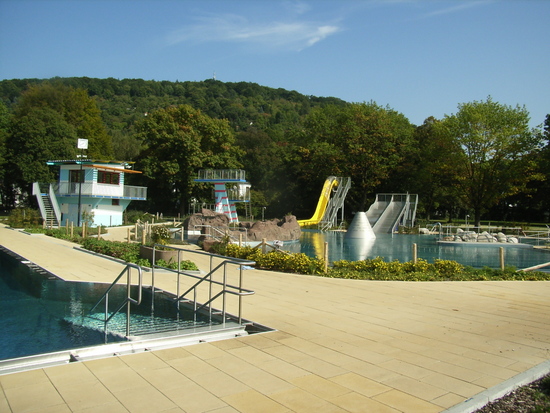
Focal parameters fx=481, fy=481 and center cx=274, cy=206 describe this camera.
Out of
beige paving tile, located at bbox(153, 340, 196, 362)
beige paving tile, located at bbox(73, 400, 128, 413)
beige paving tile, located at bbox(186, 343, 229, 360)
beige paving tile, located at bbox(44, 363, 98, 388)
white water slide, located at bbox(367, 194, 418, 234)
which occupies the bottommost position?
beige paving tile, located at bbox(73, 400, 128, 413)

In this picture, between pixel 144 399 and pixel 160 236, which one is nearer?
pixel 144 399

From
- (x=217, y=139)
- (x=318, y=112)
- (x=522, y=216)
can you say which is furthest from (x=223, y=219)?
(x=522, y=216)

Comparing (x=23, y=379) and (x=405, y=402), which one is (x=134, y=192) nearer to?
(x=23, y=379)

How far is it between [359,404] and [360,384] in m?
0.60

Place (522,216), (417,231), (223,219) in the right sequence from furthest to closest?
(522,216) → (417,231) → (223,219)

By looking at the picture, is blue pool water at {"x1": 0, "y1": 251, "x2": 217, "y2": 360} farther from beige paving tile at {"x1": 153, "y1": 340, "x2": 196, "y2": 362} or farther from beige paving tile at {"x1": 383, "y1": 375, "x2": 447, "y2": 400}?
beige paving tile at {"x1": 383, "y1": 375, "x2": 447, "y2": 400}

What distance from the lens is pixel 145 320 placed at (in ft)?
31.2

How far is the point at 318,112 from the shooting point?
57656 millimetres

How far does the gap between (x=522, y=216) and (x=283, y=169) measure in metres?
27.6

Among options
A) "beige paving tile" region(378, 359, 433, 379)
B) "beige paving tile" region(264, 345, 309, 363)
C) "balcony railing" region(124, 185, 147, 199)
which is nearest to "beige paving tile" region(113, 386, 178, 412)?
"beige paving tile" region(264, 345, 309, 363)

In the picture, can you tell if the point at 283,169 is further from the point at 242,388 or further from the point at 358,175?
the point at 242,388

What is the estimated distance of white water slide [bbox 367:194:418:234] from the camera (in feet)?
135

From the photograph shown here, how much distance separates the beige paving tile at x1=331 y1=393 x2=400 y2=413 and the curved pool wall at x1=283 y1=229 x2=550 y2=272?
614 inches

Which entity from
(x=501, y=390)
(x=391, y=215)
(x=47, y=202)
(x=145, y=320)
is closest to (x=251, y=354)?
(x=501, y=390)
